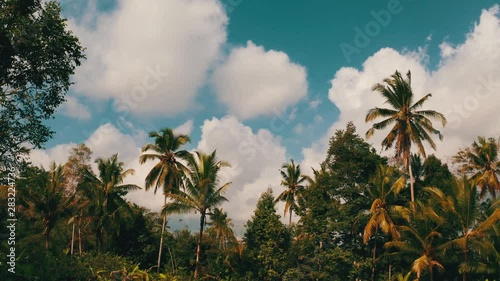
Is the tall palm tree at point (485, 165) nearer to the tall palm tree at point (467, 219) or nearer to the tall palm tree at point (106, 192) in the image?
the tall palm tree at point (467, 219)

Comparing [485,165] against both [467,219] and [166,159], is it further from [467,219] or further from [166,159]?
[166,159]

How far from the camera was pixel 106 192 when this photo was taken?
29.8 metres

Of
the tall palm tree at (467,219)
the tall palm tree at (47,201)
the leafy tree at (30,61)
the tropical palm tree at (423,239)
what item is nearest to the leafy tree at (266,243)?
the tropical palm tree at (423,239)

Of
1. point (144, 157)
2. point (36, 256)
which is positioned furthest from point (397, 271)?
point (36, 256)

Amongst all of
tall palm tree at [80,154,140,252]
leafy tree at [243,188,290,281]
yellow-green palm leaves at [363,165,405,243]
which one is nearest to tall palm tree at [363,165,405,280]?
yellow-green palm leaves at [363,165,405,243]

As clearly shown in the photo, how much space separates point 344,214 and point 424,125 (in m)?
8.28

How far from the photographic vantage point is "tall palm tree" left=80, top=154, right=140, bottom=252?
2955 centimetres

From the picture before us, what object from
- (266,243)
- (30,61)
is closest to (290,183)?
(266,243)

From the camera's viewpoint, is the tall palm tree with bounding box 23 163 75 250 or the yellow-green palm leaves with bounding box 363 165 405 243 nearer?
the yellow-green palm leaves with bounding box 363 165 405 243

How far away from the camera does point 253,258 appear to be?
29719 millimetres

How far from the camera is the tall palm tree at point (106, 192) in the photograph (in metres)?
29.5

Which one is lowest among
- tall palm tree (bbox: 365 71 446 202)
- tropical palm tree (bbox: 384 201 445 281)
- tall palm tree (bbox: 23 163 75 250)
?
tropical palm tree (bbox: 384 201 445 281)

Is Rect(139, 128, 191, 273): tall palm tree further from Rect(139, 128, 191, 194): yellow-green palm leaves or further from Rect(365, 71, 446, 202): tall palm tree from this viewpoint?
Rect(365, 71, 446, 202): tall palm tree

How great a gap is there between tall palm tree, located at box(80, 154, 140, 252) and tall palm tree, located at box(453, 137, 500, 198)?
1102 inches
